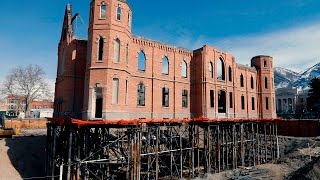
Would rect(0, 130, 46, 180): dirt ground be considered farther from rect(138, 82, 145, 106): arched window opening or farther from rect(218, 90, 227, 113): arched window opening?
rect(218, 90, 227, 113): arched window opening

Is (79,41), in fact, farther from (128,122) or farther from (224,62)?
(224,62)

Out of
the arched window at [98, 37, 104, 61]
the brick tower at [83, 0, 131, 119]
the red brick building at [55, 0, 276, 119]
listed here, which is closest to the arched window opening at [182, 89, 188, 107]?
the red brick building at [55, 0, 276, 119]

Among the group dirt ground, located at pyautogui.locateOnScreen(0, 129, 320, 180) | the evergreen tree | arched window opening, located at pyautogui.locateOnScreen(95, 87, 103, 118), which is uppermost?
the evergreen tree

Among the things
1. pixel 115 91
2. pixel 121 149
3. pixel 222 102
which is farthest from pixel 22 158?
pixel 222 102

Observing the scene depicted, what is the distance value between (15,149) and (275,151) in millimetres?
28185

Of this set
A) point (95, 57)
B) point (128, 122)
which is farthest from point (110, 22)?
point (128, 122)

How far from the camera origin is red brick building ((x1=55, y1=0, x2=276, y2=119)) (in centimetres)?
2392

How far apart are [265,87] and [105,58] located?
102 feet

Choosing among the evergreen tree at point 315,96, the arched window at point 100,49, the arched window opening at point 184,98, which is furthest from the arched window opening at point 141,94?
the evergreen tree at point 315,96

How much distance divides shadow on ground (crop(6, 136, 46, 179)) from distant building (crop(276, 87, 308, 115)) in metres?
80.8

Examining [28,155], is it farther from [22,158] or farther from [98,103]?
[98,103]

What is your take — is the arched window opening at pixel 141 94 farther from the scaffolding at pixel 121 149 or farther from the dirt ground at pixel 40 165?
the dirt ground at pixel 40 165

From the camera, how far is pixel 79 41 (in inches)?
1091

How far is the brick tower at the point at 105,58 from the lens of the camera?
23438 millimetres
